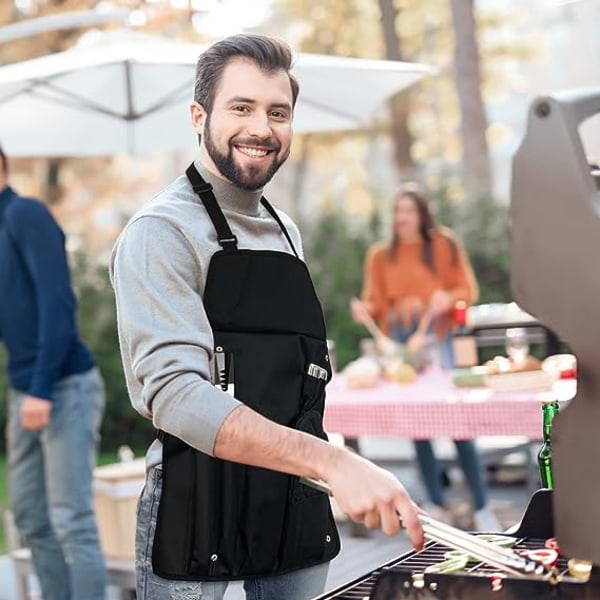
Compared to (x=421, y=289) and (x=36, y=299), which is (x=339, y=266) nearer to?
(x=421, y=289)

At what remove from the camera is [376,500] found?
5.17 feet

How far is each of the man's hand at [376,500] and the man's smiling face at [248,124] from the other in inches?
25.7

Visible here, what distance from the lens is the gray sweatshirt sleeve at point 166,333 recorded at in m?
1.80

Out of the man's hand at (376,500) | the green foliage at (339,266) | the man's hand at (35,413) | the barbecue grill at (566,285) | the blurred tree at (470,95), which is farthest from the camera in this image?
the blurred tree at (470,95)

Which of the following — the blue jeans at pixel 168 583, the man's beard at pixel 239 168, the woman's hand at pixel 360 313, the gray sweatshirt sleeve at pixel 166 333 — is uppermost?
the man's beard at pixel 239 168

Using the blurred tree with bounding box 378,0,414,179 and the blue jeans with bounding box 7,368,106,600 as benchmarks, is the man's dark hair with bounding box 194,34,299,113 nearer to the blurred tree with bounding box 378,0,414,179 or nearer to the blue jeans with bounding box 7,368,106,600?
the blue jeans with bounding box 7,368,106,600

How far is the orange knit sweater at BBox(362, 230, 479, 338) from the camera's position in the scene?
21.4 ft

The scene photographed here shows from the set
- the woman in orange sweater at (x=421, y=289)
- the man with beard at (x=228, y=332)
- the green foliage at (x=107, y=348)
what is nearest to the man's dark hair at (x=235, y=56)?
the man with beard at (x=228, y=332)

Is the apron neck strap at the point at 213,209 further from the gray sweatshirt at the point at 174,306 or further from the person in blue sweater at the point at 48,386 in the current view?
the person in blue sweater at the point at 48,386

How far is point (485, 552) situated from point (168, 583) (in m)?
0.67

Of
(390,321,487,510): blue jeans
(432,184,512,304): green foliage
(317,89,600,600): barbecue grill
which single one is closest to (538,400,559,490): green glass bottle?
(317,89,600,600): barbecue grill

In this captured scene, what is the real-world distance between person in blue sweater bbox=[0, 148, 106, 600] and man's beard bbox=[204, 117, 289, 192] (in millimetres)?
2059

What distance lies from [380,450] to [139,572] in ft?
23.0

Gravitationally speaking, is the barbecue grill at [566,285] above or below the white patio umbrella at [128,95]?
below
